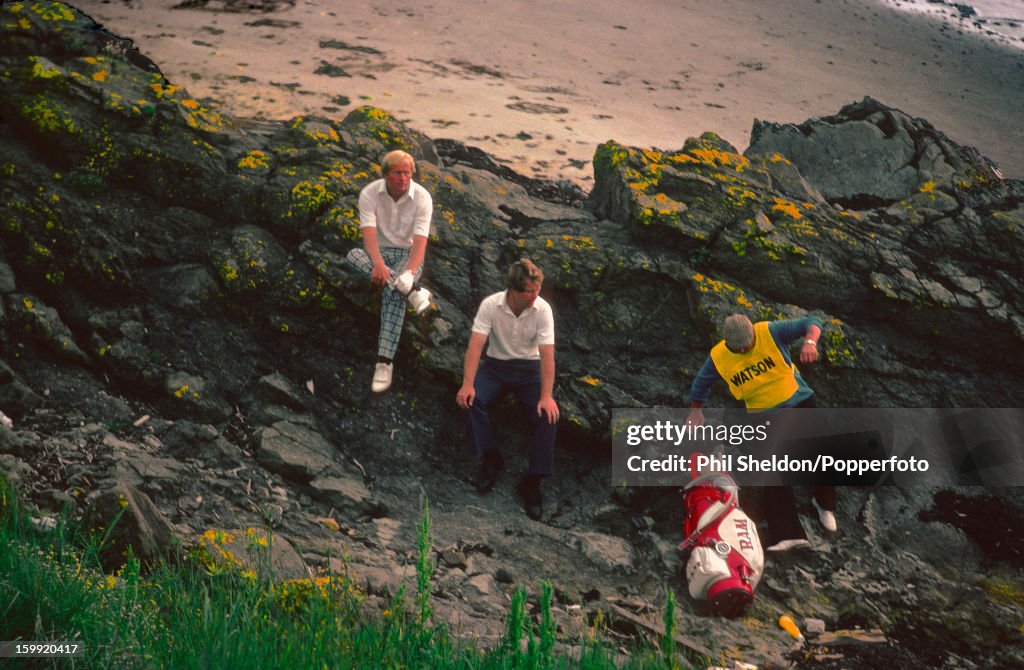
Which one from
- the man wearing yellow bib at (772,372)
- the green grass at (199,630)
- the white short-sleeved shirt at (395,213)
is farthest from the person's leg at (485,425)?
the green grass at (199,630)

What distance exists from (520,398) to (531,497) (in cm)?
86

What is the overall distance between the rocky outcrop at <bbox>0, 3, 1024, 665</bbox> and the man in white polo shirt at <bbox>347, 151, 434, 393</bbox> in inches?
12.9

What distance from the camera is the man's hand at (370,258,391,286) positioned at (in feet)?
21.9

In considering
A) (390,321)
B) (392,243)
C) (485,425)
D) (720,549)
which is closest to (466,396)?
(485,425)

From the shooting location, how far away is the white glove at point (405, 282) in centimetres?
677

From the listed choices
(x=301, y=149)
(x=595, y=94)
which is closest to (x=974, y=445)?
(x=301, y=149)

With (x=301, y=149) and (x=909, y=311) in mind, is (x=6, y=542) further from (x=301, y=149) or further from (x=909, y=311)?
(x=909, y=311)

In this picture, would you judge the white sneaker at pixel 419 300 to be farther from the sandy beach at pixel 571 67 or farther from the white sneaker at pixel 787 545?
the sandy beach at pixel 571 67

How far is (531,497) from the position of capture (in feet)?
21.2

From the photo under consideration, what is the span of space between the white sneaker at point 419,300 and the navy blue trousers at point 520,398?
2.52ft

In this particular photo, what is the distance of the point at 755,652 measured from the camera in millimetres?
5246

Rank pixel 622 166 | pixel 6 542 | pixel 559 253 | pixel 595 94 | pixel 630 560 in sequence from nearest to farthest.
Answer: pixel 6 542 → pixel 630 560 → pixel 559 253 → pixel 622 166 → pixel 595 94

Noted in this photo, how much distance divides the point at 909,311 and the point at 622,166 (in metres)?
3.50
